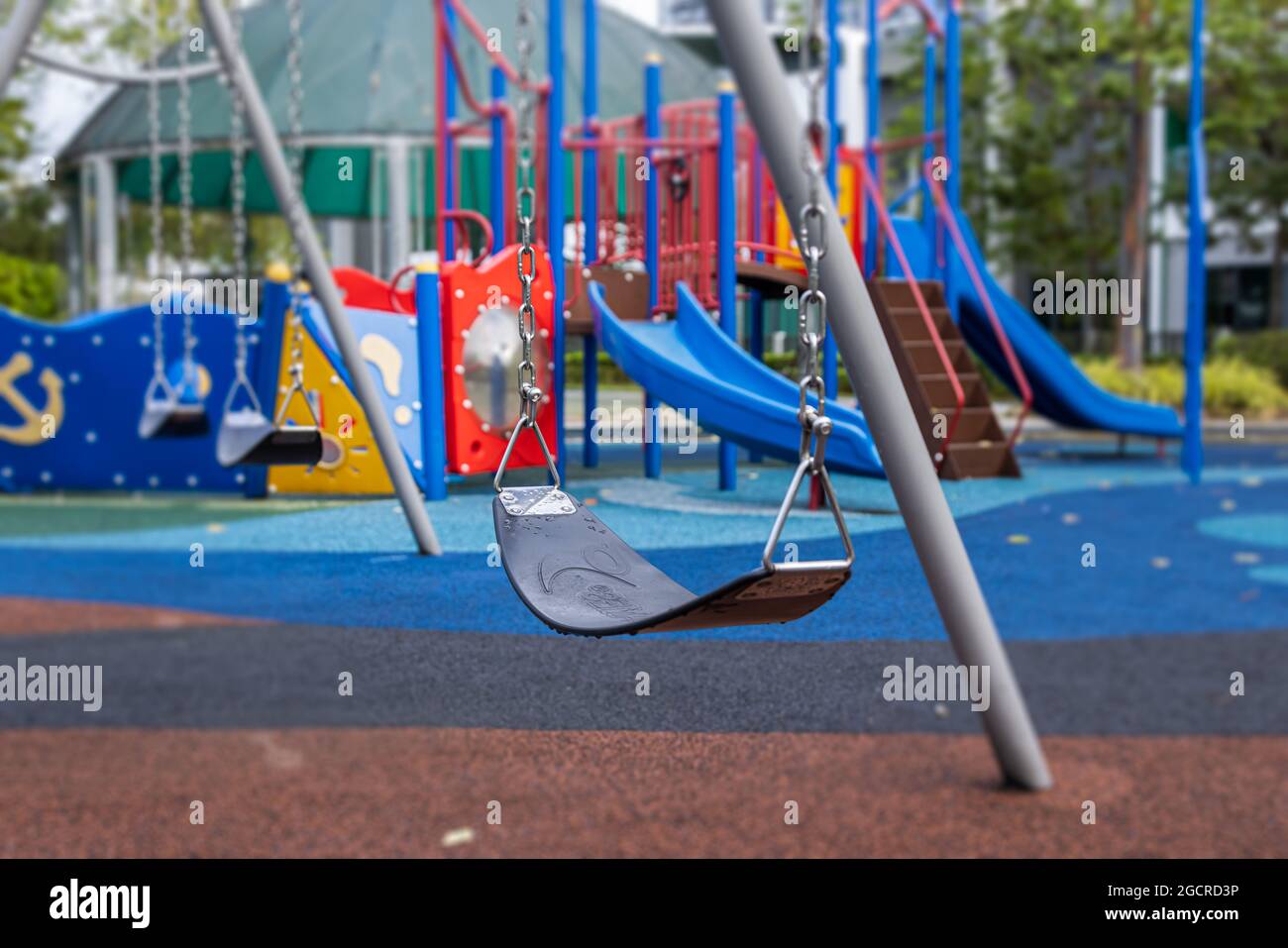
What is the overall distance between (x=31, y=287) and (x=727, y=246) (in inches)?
612

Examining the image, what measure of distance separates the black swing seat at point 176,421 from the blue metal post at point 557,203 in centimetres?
230

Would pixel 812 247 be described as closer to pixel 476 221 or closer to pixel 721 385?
pixel 721 385

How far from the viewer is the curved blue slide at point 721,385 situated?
148 inches

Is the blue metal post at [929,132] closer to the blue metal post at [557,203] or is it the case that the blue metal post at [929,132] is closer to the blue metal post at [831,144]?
the blue metal post at [831,144]

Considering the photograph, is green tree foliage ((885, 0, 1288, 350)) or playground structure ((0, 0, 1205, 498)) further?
green tree foliage ((885, 0, 1288, 350))

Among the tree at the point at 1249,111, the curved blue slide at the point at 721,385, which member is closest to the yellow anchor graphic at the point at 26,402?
the curved blue slide at the point at 721,385

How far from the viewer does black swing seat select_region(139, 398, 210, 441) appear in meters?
5.50

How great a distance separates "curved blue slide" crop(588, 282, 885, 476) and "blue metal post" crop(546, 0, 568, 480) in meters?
0.43

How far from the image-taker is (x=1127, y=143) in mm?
18094

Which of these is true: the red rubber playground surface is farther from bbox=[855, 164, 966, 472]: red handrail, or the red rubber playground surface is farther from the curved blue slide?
bbox=[855, 164, 966, 472]: red handrail

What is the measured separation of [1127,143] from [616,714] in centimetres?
1736

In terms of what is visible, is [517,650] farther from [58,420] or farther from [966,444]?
[58,420]

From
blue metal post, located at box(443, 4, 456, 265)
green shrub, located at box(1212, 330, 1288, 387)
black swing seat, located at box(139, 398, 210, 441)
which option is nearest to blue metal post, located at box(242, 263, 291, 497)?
blue metal post, located at box(443, 4, 456, 265)
